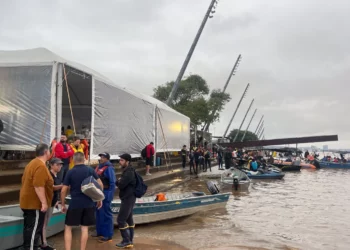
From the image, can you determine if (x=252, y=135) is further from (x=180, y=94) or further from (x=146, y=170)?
(x=146, y=170)

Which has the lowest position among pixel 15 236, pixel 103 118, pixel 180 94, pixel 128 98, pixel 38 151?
pixel 15 236

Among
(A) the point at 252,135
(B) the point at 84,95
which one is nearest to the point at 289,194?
(B) the point at 84,95

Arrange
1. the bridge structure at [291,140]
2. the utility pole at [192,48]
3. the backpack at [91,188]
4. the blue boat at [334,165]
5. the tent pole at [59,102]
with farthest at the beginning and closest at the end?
1. the bridge structure at [291,140]
2. the blue boat at [334,165]
3. the utility pole at [192,48]
4. the tent pole at [59,102]
5. the backpack at [91,188]

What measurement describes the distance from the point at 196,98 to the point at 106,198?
136 ft

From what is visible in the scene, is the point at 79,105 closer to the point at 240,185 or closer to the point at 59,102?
the point at 59,102

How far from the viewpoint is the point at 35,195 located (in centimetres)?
474

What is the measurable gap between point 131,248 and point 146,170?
963 centimetres

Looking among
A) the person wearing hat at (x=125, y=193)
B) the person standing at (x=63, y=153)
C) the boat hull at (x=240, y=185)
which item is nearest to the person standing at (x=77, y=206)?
the person wearing hat at (x=125, y=193)

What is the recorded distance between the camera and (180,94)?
48531 mm

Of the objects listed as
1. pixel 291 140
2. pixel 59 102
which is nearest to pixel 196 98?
pixel 291 140

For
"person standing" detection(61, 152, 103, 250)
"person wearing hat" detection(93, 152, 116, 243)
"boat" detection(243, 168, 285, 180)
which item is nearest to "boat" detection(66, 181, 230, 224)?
"person wearing hat" detection(93, 152, 116, 243)

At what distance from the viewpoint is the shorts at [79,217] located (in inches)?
191

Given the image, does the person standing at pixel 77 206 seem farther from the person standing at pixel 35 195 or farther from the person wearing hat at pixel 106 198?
the person wearing hat at pixel 106 198

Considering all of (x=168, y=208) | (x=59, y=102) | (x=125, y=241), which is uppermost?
(x=59, y=102)
